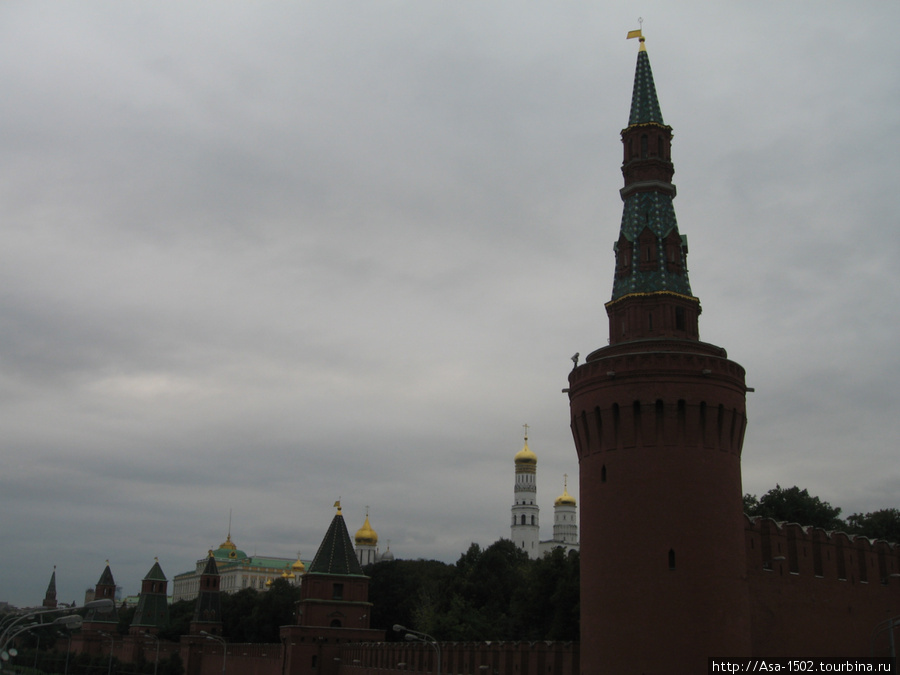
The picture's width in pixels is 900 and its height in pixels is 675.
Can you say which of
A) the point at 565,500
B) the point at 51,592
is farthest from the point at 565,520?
the point at 51,592

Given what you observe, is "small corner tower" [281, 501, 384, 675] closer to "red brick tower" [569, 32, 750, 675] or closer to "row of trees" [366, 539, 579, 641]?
"row of trees" [366, 539, 579, 641]

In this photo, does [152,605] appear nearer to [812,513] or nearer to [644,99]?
[812,513]

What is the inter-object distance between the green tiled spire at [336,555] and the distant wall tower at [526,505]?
252 feet

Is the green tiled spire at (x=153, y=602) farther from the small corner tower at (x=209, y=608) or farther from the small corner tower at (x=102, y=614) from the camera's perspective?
the small corner tower at (x=209, y=608)

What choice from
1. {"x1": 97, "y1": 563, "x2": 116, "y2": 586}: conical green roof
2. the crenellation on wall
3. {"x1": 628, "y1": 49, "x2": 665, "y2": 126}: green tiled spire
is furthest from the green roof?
{"x1": 97, "y1": 563, "x2": 116, "y2": 586}: conical green roof

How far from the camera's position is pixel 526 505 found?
14275 centimetres

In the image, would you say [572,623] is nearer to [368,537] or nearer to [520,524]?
[368,537]

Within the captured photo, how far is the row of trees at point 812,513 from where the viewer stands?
2214 inches

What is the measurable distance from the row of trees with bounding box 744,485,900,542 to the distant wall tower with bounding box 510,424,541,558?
3241 inches

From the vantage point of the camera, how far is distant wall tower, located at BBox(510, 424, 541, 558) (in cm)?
14100

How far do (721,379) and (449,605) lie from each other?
2218 inches

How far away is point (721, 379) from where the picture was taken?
108ft

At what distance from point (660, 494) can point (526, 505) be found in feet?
372

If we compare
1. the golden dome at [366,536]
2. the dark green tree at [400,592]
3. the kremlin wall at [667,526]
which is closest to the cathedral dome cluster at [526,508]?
the golden dome at [366,536]
